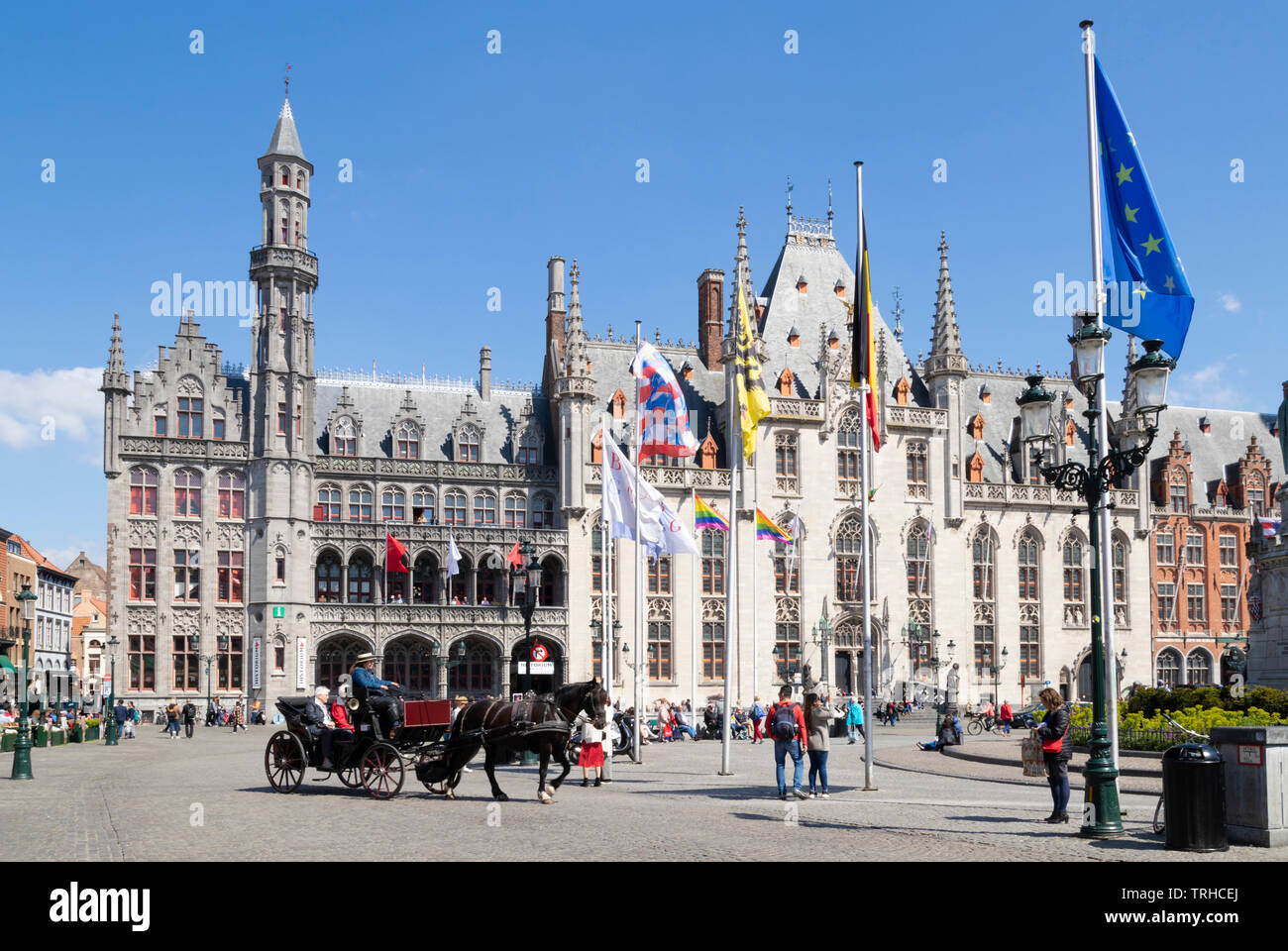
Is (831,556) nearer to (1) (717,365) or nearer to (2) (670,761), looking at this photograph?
(1) (717,365)

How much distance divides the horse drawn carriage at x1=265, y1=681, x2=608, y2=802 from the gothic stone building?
3067 centimetres

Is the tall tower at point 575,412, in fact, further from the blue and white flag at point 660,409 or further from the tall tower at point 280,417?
the blue and white flag at point 660,409

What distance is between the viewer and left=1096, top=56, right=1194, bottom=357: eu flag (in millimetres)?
18828

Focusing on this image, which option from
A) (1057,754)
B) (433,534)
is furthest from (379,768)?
(433,534)

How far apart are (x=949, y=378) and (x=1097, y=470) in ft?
162

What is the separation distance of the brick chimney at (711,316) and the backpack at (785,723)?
150ft

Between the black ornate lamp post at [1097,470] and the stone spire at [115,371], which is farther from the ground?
the stone spire at [115,371]

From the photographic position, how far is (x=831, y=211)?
69062 millimetres

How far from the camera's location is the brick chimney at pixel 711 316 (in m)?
65.1

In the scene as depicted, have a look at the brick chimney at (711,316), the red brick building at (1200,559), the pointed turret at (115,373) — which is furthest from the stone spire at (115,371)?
the red brick building at (1200,559)

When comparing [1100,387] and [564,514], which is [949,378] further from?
[1100,387]
